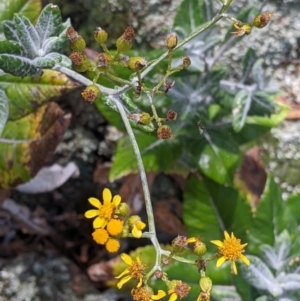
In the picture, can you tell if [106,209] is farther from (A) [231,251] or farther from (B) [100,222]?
(A) [231,251]

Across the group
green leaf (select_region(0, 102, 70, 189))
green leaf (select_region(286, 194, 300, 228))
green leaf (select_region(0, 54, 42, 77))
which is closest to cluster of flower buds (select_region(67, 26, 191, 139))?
green leaf (select_region(0, 54, 42, 77))

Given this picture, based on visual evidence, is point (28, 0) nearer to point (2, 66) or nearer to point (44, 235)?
point (2, 66)

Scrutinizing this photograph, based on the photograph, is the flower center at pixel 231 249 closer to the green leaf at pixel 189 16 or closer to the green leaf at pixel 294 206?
the green leaf at pixel 294 206

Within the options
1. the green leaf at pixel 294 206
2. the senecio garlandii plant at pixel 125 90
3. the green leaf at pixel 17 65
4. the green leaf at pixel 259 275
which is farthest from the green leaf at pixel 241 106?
the green leaf at pixel 17 65

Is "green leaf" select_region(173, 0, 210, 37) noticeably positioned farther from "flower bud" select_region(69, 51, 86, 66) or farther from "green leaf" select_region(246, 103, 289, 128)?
"flower bud" select_region(69, 51, 86, 66)

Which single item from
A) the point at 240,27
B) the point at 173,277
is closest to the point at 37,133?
the point at 173,277

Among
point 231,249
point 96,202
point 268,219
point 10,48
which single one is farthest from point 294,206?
point 10,48

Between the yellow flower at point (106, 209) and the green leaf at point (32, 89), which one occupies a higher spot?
the green leaf at point (32, 89)
